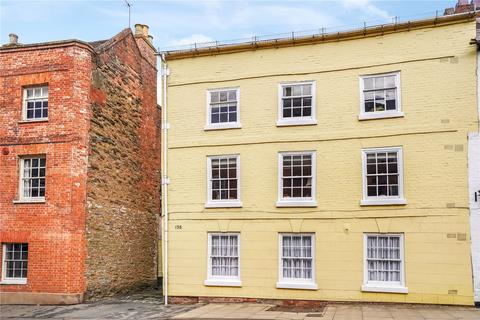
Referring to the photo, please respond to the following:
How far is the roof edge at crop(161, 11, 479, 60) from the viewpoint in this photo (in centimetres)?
1683

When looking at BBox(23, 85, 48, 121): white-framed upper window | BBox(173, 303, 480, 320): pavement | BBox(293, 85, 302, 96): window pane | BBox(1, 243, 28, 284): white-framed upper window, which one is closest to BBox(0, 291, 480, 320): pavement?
BBox(173, 303, 480, 320): pavement

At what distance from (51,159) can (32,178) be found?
45.3 inches

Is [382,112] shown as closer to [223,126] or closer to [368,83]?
[368,83]

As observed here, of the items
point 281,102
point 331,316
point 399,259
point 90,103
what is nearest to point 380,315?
point 331,316

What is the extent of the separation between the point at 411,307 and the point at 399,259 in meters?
1.49

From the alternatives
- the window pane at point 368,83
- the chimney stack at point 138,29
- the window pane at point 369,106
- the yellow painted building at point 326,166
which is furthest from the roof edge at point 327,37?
the chimney stack at point 138,29

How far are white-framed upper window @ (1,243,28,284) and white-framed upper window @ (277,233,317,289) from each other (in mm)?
9376

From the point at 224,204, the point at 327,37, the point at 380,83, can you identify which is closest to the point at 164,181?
the point at 224,204

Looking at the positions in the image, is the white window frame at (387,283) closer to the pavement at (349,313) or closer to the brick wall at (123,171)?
the pavement at (349,313)

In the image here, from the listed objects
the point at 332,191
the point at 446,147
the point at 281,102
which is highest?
the point at 281,102

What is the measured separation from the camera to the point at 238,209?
60.5 ft

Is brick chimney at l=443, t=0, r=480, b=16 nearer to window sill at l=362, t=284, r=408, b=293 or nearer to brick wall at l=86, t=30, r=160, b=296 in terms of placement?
window sill at l=362, t=284, r=408, b=293

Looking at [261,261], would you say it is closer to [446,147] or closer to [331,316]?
[331,316]

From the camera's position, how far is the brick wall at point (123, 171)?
65.3 feet
